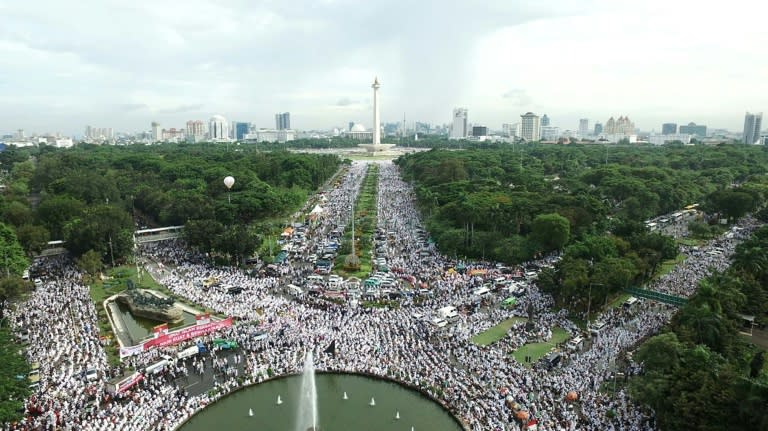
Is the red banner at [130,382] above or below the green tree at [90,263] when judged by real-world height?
below

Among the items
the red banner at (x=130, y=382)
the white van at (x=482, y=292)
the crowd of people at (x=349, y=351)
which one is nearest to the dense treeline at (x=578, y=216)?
the crowd of people at (x=349, y=351)

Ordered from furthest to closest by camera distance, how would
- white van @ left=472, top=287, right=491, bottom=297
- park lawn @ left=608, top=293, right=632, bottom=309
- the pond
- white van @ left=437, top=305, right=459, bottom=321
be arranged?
1. white van @ left=472, top=287, right=491, bottom=297
2. park lawn @ left=608, top=293, right=632, bottom=309
3. white van @ left=437, top=305, right=459, bottom=321
4. the pond

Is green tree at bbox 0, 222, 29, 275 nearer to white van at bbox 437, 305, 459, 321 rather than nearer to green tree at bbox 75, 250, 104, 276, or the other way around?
green tree at bbox 75, 250, 104, 276

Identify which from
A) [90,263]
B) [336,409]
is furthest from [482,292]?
[90,263]

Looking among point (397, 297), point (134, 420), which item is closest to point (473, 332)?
point (397, 297)

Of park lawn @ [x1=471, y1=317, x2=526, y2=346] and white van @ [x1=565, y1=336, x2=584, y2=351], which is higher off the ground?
white van @ [x1=565, y1=336, x2=584, y2=351]

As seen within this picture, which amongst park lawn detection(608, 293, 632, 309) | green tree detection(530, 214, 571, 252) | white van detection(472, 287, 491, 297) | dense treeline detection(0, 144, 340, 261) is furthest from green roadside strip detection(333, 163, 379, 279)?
park lawn detection(608, 293, 632, 309)

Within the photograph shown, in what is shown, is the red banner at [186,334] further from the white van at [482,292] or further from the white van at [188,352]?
the white van at [482,292]
